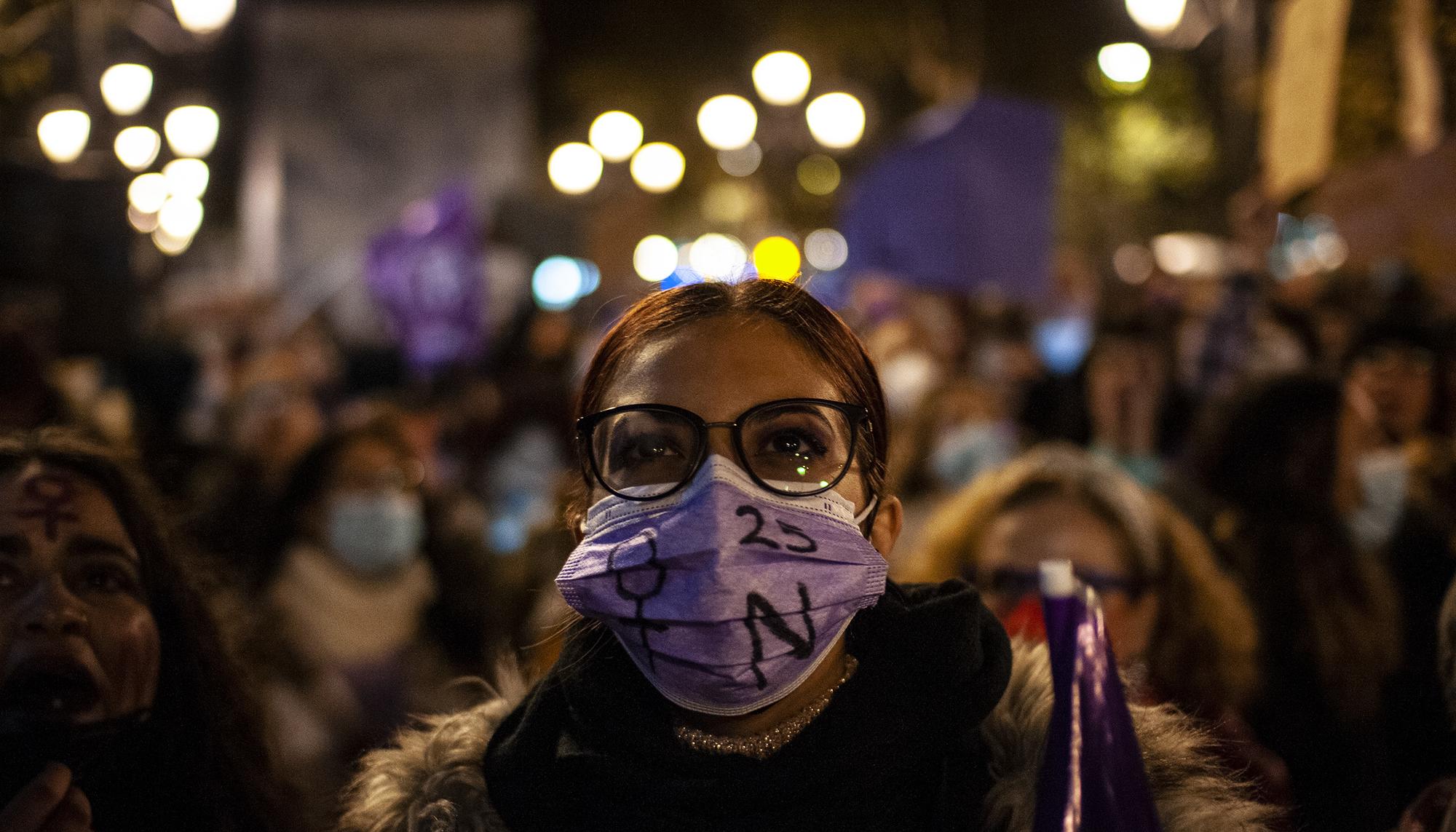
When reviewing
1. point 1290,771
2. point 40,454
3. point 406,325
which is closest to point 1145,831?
point 40,454

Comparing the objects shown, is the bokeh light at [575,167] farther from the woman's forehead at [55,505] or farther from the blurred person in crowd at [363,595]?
the woman's forehead at [55,505]

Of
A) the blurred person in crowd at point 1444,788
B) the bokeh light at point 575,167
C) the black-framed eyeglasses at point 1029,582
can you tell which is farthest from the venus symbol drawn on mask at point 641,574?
the bokeh light at point 575,167

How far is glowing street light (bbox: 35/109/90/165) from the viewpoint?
7.44 meters

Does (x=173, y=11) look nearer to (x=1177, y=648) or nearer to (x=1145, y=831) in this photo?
(x=1177, y=648)

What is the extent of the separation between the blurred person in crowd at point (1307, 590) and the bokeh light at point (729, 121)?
37.2 feet

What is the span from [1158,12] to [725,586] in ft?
28.3

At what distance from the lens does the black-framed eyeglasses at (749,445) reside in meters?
1.96

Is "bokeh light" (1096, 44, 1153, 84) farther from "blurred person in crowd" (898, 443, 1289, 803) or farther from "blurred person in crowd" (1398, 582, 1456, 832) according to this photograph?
"blurred person in crowd" (1398, 582, 1456, 832)

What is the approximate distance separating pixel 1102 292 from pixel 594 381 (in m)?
9.03

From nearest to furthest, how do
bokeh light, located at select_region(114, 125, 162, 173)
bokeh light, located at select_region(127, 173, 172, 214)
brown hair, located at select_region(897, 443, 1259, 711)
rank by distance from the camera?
brown hair, located at select_region(897, 443, 1259, 711) < bokeh light, located at select_region(114, 125, 162, 173) < bokeh light, located at select_region(127, 173, 172, 214)

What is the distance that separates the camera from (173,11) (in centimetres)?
969

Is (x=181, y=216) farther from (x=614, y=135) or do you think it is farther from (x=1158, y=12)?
(x=1158, y=12)

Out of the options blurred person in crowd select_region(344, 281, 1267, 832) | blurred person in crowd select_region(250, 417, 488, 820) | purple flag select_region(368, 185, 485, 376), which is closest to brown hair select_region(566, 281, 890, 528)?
blurred person in crowd select_region(344, 281, 1267, 832)

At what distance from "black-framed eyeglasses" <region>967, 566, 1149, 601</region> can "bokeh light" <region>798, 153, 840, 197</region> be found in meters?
24.2
